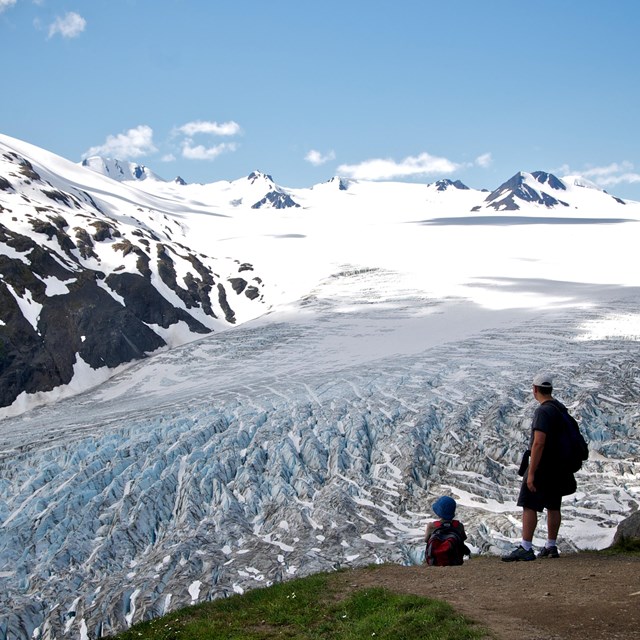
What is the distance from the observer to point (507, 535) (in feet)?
67.8

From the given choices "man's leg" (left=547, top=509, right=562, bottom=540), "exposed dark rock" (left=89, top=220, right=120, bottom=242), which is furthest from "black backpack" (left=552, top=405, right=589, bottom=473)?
"exposed dark rock" (left=89, top=220, right=120, bottom=242)

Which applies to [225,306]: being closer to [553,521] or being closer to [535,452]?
[553,521]

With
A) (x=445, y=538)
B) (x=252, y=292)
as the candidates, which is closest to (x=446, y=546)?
(x=445, y=538)

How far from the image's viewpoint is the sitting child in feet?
31.0

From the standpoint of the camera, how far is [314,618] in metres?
8.98

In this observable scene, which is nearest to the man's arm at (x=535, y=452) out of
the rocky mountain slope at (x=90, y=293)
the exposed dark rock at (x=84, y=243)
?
the rocky mountain slope at (x=90, y=293)

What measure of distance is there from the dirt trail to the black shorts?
82 centimetres

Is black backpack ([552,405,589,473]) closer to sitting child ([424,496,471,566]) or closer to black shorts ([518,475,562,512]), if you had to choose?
black shorts ([518,475,562,512])

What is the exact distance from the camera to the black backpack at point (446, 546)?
984cm

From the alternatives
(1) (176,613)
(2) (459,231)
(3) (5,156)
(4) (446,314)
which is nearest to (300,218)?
(2) (459,231)

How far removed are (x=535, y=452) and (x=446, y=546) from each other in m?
2.12

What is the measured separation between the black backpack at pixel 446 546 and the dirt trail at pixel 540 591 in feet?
0.48

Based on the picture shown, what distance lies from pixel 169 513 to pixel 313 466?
19.3 feet

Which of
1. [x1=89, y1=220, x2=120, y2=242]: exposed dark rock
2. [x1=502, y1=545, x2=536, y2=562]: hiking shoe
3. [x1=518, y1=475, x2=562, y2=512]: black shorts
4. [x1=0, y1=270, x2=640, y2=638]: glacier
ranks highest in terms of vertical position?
[x1=89, y1=220, x2=120, y2=242]: exposed dark rock
